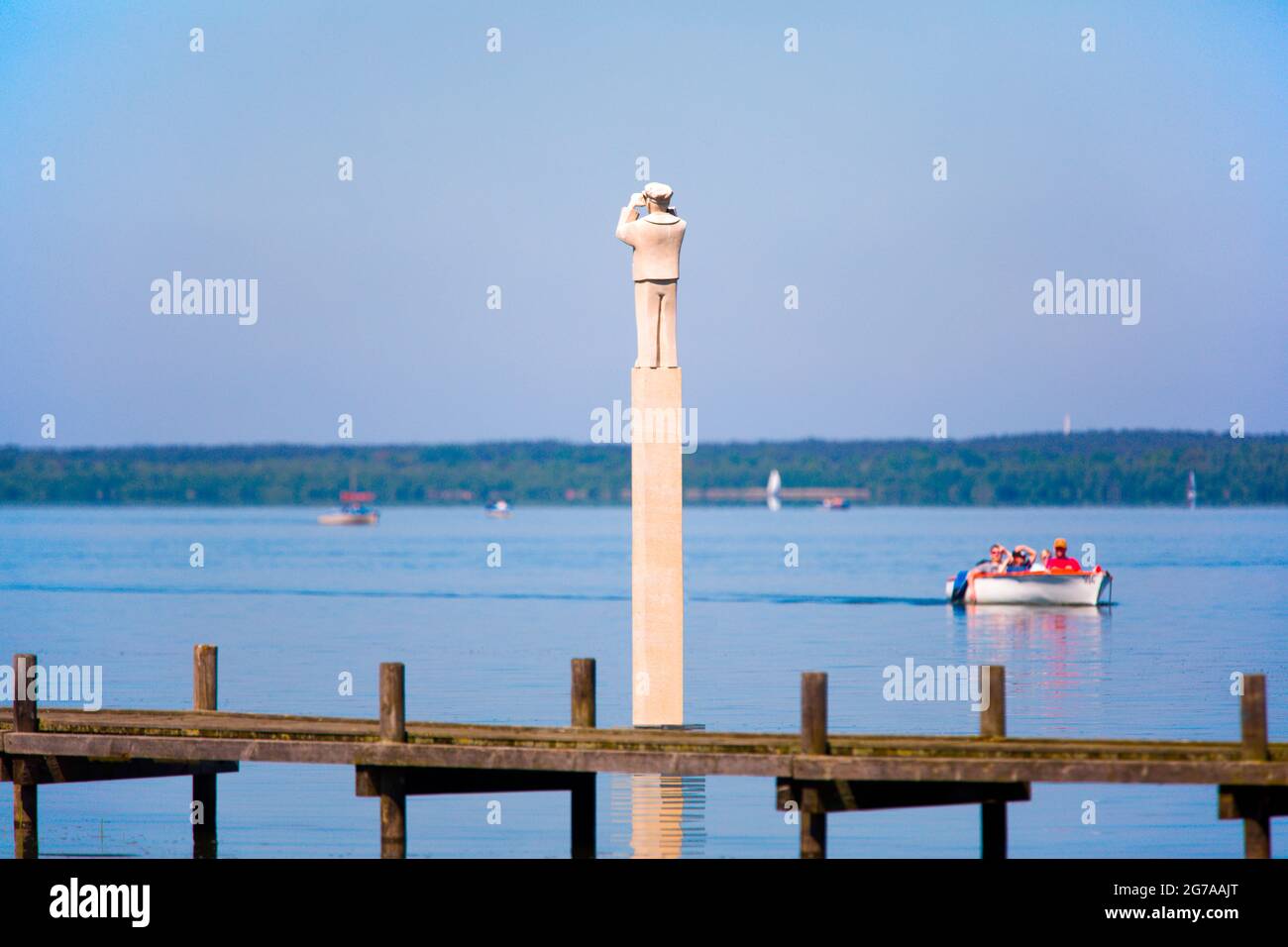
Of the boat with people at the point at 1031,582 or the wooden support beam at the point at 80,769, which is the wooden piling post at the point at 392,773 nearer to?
the wooden support beam at the point at 80,769

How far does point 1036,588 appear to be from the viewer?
A: 233ft

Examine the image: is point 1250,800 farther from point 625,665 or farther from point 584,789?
point 625,665

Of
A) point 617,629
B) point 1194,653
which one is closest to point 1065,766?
point 1194,653

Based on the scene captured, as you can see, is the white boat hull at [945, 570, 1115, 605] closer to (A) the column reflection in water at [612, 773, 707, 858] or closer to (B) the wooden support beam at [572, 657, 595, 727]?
(A) the column reflection in water at [612, 773, 707, 858]

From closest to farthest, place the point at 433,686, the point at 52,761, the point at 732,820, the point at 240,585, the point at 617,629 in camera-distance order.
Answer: the point at 52,761
the point at 732,820
the point at 433,686
the point at 617,629
the point at 240,585

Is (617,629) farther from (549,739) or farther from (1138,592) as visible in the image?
(549,739)

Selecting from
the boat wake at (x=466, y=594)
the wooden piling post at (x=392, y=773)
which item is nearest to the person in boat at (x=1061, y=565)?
the boat wake at (x=466, y=594)

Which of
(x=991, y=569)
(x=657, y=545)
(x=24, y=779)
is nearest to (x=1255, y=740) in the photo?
(x=657, y=545)

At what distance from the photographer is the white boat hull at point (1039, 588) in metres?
69.2

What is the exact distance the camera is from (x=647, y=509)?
2641cm

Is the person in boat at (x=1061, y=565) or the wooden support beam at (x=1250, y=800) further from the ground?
the person in boat at (x=1061, y=565)

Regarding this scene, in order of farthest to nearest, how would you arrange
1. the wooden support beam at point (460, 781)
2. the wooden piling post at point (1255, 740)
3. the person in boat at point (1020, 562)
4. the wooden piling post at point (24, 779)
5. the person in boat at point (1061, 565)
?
the person in boat at point (1020, 562)
the person in boat at point (1061, 565)
the wooden piling post at point (24, 779)
the wooden support beam at point (460, 781)
the wooden piling post at point (1255, 740)

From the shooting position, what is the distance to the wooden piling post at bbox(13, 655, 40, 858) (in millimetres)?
21938
